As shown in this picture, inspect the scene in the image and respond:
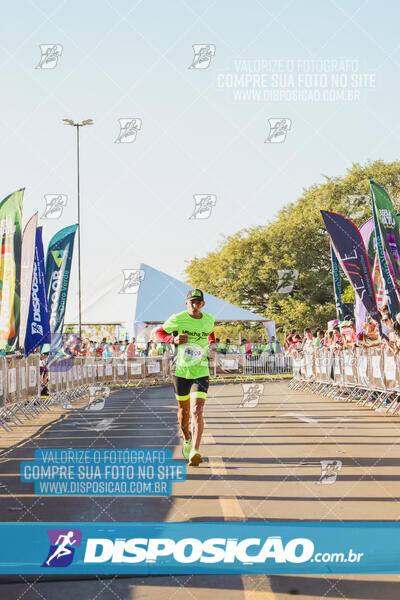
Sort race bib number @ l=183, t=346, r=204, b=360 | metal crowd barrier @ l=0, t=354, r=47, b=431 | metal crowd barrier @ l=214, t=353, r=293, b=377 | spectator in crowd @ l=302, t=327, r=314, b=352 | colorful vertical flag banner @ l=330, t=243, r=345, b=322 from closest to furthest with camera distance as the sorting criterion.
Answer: race bib number @ l=183, t=346, r=204, b=360, metal crowd barrier @ l=0, t=354, r=47, b=431, colorful vertical flag banner @ l=330, t=243, r=345, b=322, spectator in crowd @ l=302, t=327, r=314, b=352, metal crowd barrier @ l=214, t=353, r=293, b=377

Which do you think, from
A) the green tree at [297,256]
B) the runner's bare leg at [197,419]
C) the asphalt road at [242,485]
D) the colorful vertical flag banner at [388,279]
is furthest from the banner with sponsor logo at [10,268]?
the green tree at [297,256]

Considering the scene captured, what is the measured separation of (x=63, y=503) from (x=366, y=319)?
16724mm

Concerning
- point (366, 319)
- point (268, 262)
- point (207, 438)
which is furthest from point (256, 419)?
point (268, 262)

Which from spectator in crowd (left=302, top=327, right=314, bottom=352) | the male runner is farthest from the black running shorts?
spectator in crowd (left=302, top=327, right=314, bottom=352)

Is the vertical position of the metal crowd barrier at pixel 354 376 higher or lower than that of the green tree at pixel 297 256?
lower

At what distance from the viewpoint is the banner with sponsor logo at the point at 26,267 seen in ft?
64.9

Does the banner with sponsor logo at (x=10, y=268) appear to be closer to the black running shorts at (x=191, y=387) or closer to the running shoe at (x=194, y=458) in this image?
the black running shorts at (x=191, y=387)

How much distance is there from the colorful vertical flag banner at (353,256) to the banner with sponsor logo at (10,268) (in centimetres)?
845

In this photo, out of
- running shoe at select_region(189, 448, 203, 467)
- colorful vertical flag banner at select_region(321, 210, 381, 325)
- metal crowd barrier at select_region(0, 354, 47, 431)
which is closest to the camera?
running shoe at select_region(189, 448, 203, 467)

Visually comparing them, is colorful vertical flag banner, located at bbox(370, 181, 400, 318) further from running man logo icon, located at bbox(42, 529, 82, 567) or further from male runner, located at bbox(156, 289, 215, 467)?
running man logo icon, located at bbox(42, 529, 82, 567)

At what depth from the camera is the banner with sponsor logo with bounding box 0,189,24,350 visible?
60.9ft

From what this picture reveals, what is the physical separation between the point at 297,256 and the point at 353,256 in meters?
38.4

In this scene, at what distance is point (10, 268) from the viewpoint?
1908 cm

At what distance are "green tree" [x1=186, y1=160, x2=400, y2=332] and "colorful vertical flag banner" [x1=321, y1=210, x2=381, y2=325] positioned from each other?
112ft
